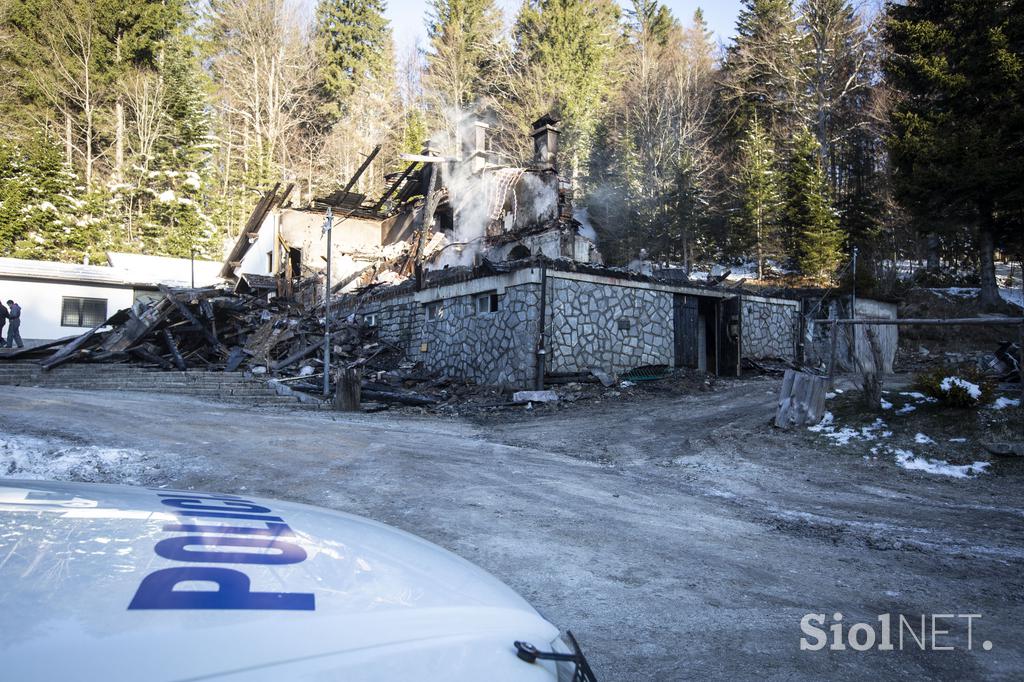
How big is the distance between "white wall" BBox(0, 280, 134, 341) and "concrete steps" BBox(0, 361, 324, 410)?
23.6ft

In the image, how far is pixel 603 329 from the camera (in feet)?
54.3

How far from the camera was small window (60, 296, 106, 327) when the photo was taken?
25.0 m

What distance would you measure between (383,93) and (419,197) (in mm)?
20459

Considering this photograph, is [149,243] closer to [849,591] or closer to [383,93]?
[383,93]

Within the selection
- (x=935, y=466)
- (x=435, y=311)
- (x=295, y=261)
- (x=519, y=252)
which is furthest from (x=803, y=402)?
(x=295, y=261)

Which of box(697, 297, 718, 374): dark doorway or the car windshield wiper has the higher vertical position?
box(697, 297, 718, 374): dark doorway

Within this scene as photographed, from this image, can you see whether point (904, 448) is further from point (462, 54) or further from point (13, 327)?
point (462, 54)

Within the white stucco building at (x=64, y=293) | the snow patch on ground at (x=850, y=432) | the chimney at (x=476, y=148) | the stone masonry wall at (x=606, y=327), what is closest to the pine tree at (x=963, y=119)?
the stone masonry wall at (x=606, y=327)

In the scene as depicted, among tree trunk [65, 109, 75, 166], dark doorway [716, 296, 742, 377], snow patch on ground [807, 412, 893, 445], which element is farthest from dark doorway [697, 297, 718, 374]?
tree trunk [65, 109, 75, 166]

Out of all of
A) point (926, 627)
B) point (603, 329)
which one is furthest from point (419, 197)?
point (926, 627)

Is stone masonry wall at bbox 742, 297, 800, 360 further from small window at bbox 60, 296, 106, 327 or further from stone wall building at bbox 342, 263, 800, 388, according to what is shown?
small window at bbox 60, 296, 106, 327

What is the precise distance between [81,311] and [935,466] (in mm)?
29838

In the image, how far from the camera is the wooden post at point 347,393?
46.7 ft

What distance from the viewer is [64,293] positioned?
24906mm
